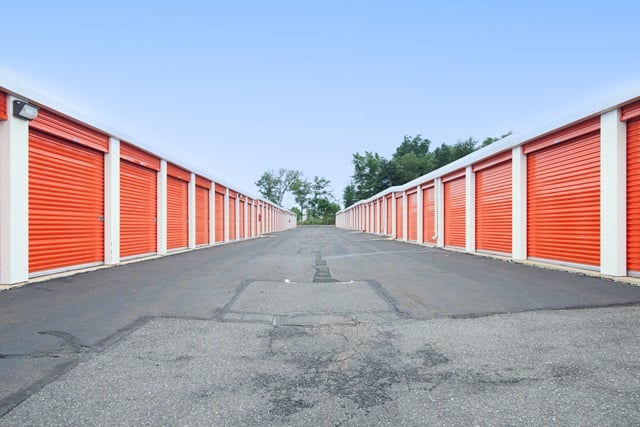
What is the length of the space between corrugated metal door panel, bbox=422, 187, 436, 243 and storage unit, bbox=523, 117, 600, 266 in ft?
26.1

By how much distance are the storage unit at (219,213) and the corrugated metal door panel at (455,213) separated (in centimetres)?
1300

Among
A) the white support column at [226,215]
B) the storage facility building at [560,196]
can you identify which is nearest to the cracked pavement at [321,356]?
the storage facility building at [560,196]

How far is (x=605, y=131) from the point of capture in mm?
7453

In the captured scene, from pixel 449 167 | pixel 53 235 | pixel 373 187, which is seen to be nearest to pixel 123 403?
pixel 53 235

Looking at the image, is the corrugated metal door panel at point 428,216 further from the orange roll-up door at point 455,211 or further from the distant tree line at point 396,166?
the distant tree line at point 396,166

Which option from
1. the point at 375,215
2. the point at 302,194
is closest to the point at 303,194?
the point at 302,194

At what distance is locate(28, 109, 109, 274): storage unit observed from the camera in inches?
284

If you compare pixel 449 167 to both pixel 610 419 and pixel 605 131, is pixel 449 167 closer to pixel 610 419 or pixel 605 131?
pixel 605 131

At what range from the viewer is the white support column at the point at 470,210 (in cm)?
1367

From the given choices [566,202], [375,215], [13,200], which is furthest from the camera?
[375,215]

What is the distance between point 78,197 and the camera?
335 inches

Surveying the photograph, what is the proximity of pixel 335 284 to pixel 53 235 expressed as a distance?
6580 mm

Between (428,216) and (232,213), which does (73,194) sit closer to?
(232,213)

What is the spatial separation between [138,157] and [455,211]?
1315 cm
